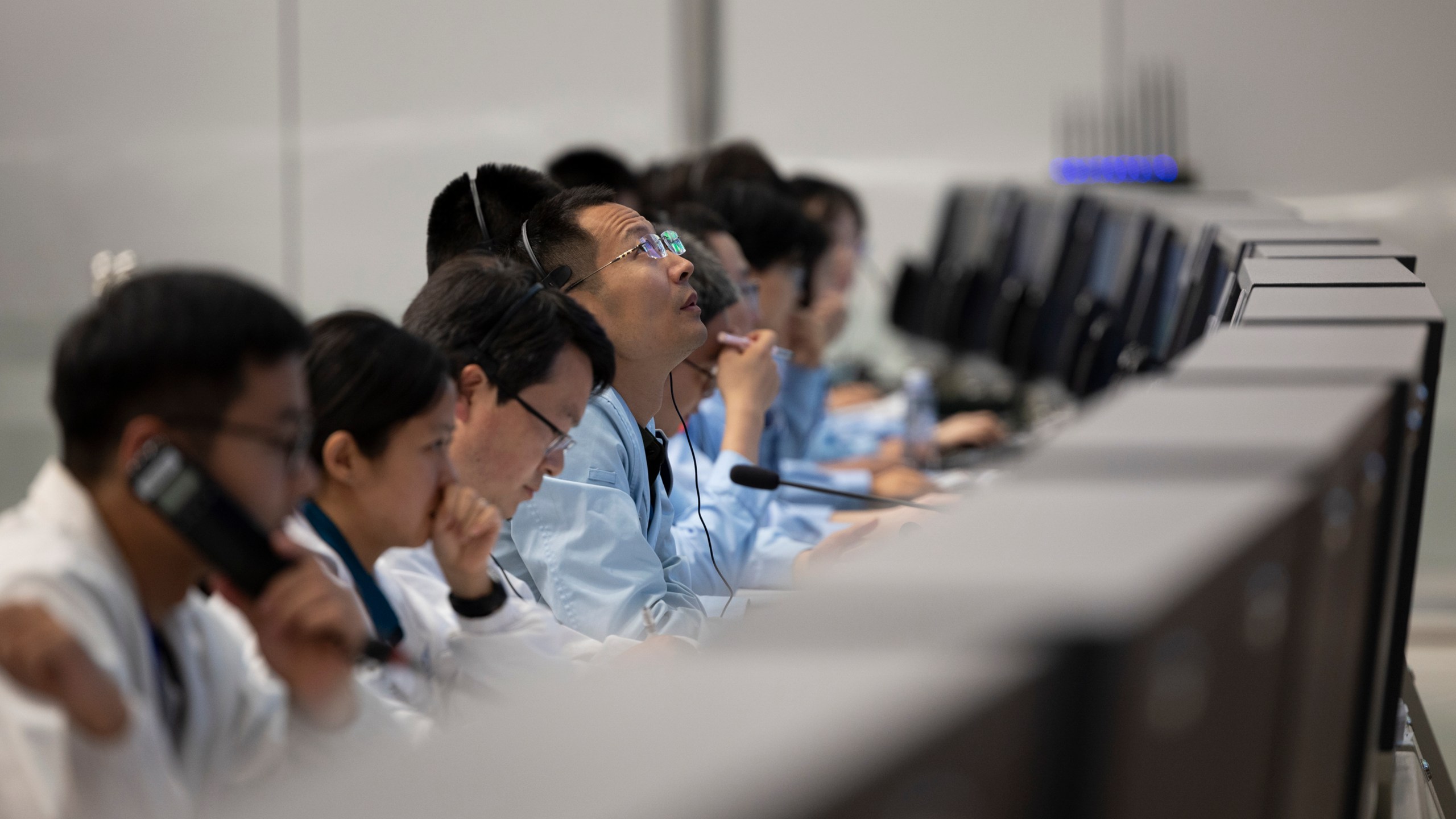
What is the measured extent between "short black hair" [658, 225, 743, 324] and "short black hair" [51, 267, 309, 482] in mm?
1260

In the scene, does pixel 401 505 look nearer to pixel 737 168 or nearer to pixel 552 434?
pixel 552 434

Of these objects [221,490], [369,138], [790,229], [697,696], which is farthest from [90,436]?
[369,138]

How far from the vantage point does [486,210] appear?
178 cm

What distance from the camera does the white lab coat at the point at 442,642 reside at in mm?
1132

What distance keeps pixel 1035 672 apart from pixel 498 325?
1.10 metres

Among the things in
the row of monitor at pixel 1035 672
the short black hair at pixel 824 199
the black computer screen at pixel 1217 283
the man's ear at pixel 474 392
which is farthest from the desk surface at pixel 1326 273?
the short black hair at pixel 824 199

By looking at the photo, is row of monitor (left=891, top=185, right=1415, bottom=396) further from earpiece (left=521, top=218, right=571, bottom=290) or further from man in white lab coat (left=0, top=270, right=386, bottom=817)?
man in white lab coat (left=0, top=270, right=386, bottom=817)

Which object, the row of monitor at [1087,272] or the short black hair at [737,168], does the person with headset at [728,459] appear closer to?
the row of monitor at [1087,272]

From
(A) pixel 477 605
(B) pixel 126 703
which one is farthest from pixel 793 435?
(B) pixel 126 703

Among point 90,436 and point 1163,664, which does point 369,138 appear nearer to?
point 90,436

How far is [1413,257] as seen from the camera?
1.47 m

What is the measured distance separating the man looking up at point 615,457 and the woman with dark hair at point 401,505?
0.94 feet

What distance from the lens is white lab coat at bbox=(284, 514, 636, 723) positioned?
3.71ft

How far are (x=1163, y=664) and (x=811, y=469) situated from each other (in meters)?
2.17
